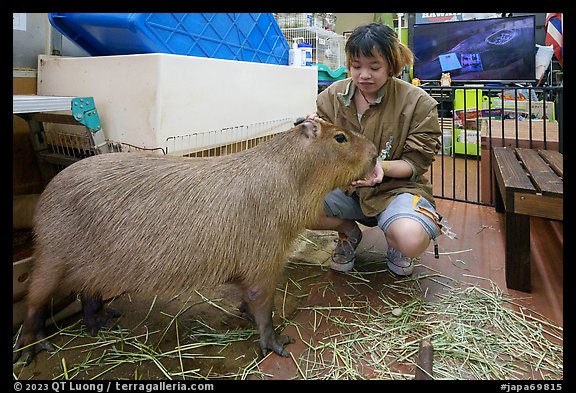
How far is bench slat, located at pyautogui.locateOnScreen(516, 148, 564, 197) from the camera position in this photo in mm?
1755

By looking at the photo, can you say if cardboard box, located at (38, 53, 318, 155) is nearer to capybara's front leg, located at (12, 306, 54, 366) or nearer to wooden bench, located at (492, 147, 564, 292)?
capybara's front leg, located at (12, 306, 54, 366)

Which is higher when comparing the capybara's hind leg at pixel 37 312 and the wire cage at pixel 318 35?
the wire cage at pixel 318 35

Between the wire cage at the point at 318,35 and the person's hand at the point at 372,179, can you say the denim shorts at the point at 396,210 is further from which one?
the wire cage at the point at 318,35

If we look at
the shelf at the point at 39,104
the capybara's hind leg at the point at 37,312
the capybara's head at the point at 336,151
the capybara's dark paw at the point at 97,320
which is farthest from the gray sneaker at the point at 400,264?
the shelf at the point at 39,104

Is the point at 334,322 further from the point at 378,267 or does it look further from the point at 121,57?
the point at 121,57

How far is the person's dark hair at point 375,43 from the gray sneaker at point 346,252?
900 millimetres

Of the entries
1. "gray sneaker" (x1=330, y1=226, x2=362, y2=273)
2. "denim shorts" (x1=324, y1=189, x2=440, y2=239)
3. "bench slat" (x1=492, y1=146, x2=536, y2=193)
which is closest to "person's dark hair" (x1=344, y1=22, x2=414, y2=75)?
"denim shorts" (x1=324, y1=189, x2=440, y2=239)

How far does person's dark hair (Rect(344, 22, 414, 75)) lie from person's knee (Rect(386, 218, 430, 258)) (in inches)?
27.4

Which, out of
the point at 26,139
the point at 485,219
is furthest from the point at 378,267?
the point at 26,139

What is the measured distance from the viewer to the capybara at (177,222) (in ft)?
4.48

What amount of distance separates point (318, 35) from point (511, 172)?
251 centimetres
